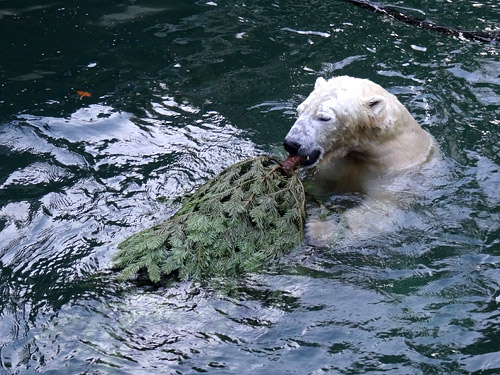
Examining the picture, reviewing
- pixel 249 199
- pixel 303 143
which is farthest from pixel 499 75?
pixel 249 199

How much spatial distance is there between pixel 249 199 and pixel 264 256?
1.34 ft

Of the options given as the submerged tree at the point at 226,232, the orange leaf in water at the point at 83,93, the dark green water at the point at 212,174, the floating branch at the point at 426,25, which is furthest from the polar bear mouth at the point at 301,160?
the floating branch at the point at 426,25

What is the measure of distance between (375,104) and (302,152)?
0.71 metres

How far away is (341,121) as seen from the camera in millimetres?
5555

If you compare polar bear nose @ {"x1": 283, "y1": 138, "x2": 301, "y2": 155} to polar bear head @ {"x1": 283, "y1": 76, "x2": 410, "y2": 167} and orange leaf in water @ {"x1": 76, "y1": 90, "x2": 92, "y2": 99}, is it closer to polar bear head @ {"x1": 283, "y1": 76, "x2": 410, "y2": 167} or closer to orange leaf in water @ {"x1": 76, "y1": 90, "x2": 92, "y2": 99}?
polar bear head @ {"x1": 283, "y1": 76, "x2": 410, "y2": 167}

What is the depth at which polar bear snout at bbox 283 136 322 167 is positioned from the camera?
5.38 m

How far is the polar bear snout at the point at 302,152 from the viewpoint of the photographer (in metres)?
5.38

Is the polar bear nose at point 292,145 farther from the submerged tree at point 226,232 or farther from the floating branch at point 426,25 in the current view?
the floating branch at point 426,25

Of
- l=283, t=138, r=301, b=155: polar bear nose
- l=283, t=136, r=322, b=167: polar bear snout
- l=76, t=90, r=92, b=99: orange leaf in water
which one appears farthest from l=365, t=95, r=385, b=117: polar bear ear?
l=76, t=90, r=92, b=99: orange leaf in water

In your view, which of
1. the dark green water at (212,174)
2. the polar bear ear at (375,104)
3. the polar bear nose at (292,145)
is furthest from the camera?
the polar bear ear at (375,104)

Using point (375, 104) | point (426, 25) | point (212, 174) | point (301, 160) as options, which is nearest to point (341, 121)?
point (375, 104)

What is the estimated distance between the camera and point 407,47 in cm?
862

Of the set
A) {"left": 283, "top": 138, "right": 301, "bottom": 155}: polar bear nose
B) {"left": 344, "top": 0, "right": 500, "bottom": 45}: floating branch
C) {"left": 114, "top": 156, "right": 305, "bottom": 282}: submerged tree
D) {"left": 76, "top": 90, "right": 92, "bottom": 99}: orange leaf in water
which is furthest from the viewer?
{"left": 344, "top": 0, "right": 500, "bottom": 45}: floating branch

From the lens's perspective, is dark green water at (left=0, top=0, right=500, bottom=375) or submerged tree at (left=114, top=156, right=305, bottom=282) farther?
submerged tree at (left=114, top=156, right=305, bottom=282)
